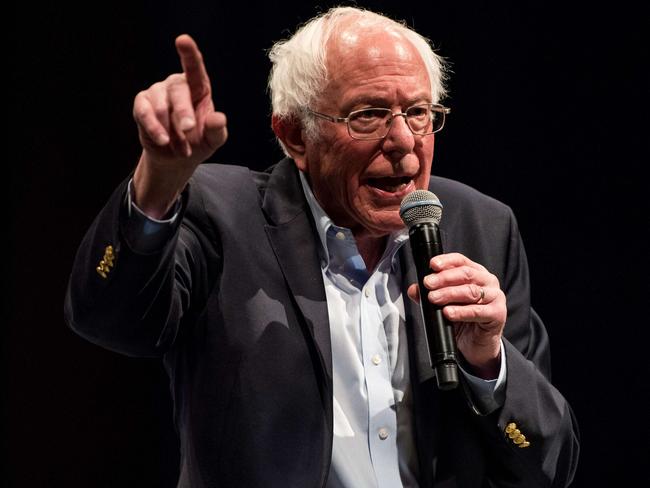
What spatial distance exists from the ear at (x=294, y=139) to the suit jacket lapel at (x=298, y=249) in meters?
0.04

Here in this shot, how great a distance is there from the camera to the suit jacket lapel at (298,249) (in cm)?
175

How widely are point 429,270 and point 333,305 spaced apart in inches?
14.7

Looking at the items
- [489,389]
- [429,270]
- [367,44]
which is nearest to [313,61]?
[367,44]

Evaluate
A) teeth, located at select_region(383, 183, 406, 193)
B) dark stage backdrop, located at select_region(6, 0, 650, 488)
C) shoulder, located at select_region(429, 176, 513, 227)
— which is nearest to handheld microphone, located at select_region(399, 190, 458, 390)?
teeth, located at select_region(383, 183, 406, 193)

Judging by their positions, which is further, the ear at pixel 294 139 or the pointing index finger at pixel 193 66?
the ear at pixel 294 139

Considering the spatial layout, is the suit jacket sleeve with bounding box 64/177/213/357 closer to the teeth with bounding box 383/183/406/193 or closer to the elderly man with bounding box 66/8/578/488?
the elderly man with bounding box 66/8/578/488

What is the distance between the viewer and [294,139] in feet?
6.72

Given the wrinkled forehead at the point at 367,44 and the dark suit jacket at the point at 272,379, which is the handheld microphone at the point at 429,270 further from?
the wrinkled forehead at the point at 367,44

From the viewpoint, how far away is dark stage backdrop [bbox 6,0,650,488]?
107 inches

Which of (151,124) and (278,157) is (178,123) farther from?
(278,157)

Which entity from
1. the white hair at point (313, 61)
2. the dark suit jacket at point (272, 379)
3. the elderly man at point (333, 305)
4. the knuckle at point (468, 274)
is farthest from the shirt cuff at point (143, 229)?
the white hair at point (313, 61)

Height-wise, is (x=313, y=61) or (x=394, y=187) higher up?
(x=313, y=61)

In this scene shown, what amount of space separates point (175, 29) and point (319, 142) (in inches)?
40.0

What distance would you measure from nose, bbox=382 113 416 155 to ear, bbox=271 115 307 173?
24cm
